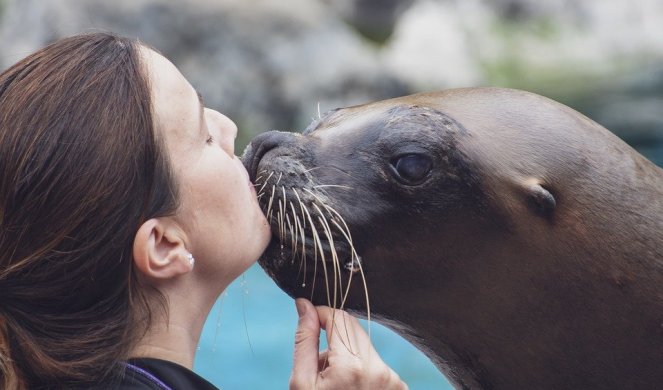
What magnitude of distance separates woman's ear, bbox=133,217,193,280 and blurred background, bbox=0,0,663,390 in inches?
199

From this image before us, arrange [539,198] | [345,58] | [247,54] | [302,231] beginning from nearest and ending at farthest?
[302,231] < [539,198] < [247,54] < [345,58]

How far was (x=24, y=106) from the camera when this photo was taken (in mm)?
2562

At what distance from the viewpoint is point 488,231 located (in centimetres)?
319

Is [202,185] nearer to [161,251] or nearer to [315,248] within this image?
[161,251]

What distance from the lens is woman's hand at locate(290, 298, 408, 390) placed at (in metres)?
2.82

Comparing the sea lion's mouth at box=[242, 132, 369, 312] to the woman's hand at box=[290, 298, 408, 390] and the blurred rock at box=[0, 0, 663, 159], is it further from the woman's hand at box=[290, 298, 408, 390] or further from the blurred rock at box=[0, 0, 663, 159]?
the blurred rock at box=[0, 0, 663, 159]

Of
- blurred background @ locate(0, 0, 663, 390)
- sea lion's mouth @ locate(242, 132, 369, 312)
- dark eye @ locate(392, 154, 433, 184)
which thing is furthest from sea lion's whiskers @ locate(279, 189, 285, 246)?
blurred background @ locate(0, 0, 663, 390)

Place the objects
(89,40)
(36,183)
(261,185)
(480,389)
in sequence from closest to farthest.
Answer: (36,183)
(89,40)
(261,185)
(480,389)

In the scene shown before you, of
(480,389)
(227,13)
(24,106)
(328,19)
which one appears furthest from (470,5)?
(24,106)

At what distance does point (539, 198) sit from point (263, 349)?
590 centimetres

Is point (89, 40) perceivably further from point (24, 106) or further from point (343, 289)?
point (343, 289)

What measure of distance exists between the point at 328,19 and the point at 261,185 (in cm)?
823

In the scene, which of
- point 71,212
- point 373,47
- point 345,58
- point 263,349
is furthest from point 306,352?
point 373,47

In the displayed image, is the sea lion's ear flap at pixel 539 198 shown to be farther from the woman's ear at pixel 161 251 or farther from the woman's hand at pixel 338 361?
the woman's ear at pixel 161 251
